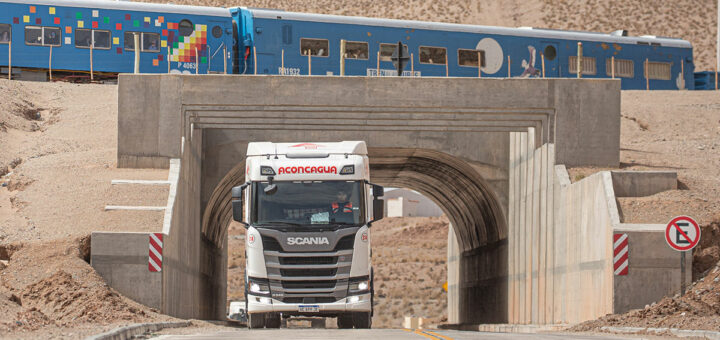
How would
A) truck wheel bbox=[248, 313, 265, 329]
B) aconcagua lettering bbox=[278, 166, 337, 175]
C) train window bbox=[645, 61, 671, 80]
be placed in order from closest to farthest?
aconcagua lettering bbox=[278, 166, 337, 175]
truck wheel bbox=[248, 313, 265, 329]
train window bbox=[645, 61, 671, 80]

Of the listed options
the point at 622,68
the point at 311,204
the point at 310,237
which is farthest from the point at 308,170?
the point at 622,68

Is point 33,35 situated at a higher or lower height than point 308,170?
higher

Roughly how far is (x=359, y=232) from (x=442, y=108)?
1039 cm

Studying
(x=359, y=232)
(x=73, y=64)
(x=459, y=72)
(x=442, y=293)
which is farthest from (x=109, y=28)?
(x=442, y=293)

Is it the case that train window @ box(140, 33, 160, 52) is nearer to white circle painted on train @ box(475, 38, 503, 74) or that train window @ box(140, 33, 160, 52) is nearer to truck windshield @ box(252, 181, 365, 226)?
white circle painted on train @ box(475, 38, 503, 74)

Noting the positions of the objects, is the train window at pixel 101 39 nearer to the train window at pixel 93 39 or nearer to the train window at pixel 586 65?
the train window at pixel 93 39

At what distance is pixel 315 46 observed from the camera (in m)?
46.8

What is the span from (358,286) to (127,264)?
6.18 meters

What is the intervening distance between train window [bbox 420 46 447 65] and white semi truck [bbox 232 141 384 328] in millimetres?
27230

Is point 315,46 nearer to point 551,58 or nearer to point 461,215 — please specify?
point 461,215

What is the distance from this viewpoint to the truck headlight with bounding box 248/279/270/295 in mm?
22016

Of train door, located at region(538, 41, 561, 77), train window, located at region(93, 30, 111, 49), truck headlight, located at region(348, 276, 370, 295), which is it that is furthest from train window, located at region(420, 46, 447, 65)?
truck headlight, located at region(348, 276, 370, 295)

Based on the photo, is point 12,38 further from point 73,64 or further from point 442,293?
point 442,293

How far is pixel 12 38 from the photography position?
4459cm
